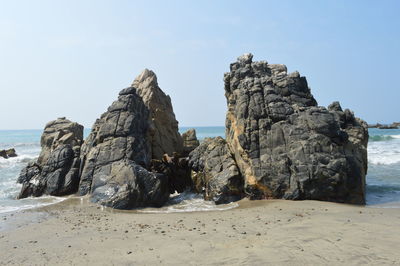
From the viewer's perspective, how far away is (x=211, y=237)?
856cm

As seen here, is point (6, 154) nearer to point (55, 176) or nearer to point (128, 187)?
point (55, 176)

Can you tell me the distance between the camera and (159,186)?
47.4 feet

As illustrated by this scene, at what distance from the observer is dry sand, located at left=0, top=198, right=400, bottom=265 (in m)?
7.00

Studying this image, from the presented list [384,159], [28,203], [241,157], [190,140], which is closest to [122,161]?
[28,203]

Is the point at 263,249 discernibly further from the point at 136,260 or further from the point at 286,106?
the point at 286,106

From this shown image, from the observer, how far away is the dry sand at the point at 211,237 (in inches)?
275

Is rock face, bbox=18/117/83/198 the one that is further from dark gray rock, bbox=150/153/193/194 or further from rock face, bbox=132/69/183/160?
rock face, bbox=132/69/183/160

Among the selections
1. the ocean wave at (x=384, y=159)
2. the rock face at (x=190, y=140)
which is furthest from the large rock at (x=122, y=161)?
the ocean wave at (x=384, y=159)

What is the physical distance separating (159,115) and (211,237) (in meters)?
19.2

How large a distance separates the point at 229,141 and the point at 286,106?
3.38 metres

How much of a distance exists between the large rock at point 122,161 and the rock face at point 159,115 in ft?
5.21

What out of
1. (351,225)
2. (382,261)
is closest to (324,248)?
(382,261)

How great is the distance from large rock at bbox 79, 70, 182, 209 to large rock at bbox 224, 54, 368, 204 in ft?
13.7

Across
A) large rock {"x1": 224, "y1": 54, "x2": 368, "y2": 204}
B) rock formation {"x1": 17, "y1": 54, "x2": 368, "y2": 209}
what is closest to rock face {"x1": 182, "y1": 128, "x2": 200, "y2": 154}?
rock formation {"x1": 17, "y1": 54, "x2": 368, "y2": 209}
